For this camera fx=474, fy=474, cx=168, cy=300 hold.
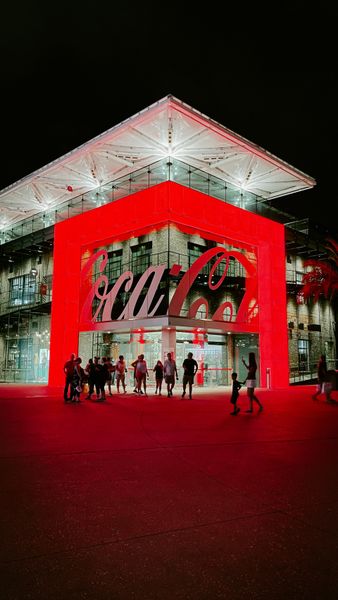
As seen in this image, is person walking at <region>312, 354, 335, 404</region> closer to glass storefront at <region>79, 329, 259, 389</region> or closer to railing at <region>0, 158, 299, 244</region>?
glass storefront at <region>79, 329, 259, 389</region>

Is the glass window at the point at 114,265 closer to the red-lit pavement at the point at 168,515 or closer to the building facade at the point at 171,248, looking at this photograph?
the building facade at the point at 171,248

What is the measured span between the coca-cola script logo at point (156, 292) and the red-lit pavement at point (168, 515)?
11532mm

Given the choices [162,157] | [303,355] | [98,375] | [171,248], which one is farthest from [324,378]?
[303,355]

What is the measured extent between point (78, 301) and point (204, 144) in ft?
32.1

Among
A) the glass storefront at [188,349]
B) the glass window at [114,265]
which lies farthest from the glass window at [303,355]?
the glass window at [114,265]

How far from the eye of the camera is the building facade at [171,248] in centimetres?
1997

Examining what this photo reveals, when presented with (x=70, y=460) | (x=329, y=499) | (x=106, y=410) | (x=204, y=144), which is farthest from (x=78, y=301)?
(x=329, y=499)

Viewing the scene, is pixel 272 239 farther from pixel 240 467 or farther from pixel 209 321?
pixel 240 467

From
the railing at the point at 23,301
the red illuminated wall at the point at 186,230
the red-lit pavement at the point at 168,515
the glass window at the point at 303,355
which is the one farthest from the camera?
the railing at the point at 23,301

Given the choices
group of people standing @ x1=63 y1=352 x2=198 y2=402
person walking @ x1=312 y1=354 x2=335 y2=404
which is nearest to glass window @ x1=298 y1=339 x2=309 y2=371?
group of people standing @ x1=63 y1=352 x2=198 y2=402

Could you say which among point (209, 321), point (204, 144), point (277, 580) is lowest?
point (277, 580)

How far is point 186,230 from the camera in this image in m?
Answer: 21.8

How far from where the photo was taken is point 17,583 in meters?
2.90

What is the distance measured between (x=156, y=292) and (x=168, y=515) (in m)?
16.4
